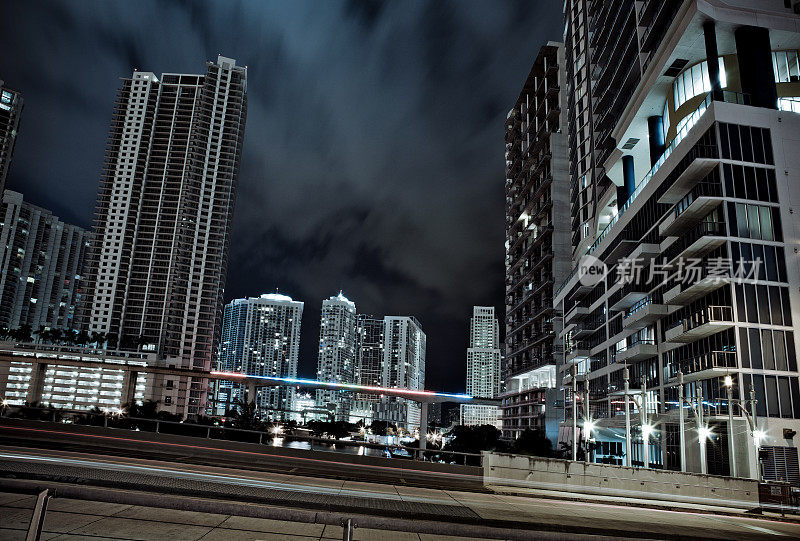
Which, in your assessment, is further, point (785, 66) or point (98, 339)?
point (98, 339)

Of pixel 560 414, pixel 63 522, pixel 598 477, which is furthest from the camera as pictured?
pixel 560 414

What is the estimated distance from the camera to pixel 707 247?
161 ft

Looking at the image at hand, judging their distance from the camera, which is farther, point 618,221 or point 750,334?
point 618,221

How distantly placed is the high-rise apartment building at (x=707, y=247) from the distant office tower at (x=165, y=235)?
13884cm

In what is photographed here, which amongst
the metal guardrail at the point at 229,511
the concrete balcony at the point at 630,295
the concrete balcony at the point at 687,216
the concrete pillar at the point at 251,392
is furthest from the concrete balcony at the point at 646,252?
the concrete pillar at the point at 251,392

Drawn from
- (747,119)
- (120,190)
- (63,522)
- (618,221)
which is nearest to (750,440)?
(747,119)

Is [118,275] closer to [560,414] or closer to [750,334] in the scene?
[560,414]

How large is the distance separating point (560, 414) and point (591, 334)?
23824 mm

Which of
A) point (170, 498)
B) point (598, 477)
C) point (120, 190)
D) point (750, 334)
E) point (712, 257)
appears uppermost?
point (120, 190)

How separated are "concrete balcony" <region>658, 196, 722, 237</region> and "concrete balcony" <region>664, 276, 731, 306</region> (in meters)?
5.46

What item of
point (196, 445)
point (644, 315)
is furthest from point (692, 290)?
point (196, 445)

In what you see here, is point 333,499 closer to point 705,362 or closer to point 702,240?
point 705,362

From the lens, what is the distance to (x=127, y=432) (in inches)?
1053

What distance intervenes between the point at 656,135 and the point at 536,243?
167 feet
